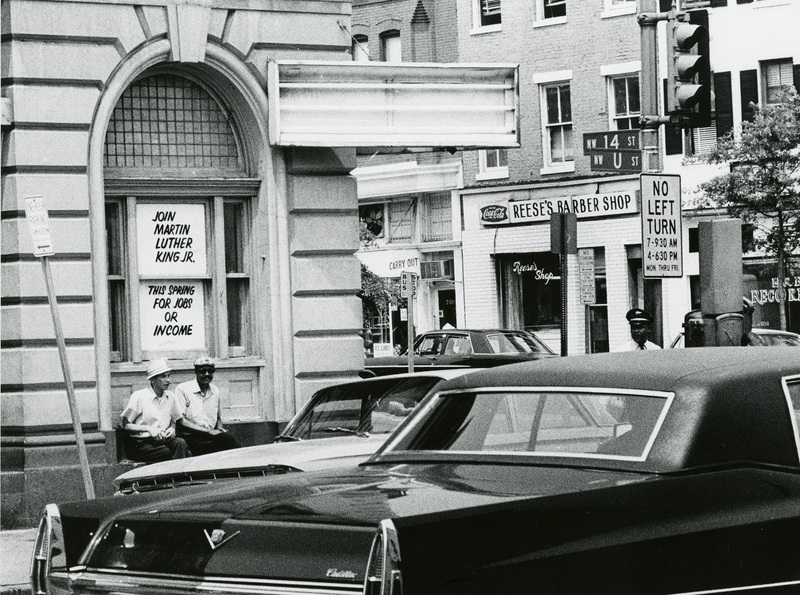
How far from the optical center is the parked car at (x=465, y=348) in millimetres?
27406

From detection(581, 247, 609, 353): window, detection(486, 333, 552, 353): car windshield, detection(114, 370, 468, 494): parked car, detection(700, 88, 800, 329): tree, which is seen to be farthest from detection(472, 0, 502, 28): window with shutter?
detection(114, 370, 468, 494): parked car

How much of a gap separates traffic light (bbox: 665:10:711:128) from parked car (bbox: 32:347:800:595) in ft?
29.5

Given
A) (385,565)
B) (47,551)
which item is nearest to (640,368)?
(385,565)

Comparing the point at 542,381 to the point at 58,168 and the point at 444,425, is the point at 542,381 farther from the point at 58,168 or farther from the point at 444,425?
the point at 58,168

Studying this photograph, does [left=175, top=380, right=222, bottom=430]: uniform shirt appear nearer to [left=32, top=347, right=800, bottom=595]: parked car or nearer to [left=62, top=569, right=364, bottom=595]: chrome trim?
[left=32, top=347, right=800, bottom=595]: parked car

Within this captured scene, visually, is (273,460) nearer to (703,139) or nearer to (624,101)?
(703,139)

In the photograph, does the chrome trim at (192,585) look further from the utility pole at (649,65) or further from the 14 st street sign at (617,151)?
the 14 st street sign at (617,151)

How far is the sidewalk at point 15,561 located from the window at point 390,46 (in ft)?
104

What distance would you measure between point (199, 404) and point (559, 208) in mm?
25692

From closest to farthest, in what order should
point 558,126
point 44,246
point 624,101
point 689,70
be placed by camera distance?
1. point 44,246
2. point 689,70
3. point 624,101
4. point 558,126

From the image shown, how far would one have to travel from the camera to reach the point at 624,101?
1511 inches

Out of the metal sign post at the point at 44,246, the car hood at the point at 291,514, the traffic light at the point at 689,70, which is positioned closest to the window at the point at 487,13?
the traffic light at the point at 689,70

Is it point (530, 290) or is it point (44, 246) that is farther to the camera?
point (530, 290)

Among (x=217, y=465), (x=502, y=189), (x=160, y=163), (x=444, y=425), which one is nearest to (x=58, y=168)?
(x=160, y=163)
